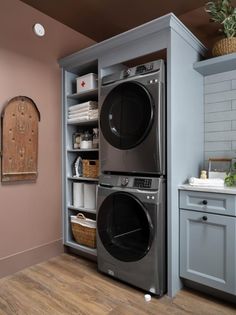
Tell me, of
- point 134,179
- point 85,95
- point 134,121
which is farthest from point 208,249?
point 85,95

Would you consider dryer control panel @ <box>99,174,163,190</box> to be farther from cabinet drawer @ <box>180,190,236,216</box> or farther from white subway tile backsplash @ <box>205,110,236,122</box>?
white subway tile backsplash @ <box>205,110,236,122</box>

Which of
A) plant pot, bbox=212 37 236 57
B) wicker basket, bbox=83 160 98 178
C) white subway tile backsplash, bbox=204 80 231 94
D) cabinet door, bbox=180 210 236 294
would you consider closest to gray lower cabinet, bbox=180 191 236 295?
A: cabinet door, bbox=180 210 236 294

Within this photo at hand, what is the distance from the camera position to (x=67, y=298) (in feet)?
6.05

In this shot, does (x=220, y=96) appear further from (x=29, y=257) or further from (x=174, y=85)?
(x=29, y=257)

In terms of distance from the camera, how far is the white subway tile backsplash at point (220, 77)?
2.22m

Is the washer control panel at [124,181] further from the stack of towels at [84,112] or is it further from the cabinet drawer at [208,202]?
the stack of towels at [84,112]

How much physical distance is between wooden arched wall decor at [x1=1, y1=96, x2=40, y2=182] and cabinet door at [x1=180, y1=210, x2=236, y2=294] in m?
1.47

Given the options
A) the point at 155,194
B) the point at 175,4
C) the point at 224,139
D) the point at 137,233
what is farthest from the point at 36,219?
the point at 175,4

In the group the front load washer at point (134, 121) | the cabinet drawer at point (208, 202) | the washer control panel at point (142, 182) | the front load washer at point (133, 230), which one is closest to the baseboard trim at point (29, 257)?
the front load washer at point (133, 230)

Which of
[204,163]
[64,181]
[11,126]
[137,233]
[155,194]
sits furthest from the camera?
[64,181]

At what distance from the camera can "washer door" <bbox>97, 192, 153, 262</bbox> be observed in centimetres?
190

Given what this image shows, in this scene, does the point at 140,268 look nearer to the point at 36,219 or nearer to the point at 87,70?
the point at 36,219

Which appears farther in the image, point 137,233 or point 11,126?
point 11,126

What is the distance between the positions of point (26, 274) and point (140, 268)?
42.5 inches
